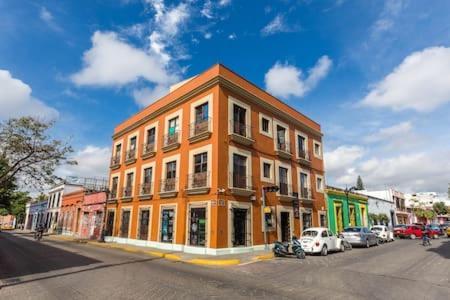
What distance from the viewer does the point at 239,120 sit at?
66.4ft

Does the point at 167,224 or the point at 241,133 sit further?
the point at 167,224

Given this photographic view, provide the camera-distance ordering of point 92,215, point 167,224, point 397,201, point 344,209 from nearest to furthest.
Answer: point 167,224, point 92,215, point 344,209, point 397,201

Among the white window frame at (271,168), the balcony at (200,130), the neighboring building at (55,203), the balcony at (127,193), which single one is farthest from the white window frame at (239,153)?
the neighboring building at (55,203)

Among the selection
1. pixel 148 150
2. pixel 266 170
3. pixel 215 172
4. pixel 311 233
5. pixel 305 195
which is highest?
pixel 148 150

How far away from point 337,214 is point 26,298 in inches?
1141

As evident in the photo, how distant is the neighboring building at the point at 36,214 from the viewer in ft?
178

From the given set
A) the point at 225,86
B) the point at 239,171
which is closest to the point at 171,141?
the point at 225,86

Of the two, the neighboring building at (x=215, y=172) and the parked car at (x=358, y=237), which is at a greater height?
the neighboring building at (x=215, y=172)

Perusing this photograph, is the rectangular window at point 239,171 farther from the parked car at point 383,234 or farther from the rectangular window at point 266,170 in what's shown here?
the parked car at point 383,234

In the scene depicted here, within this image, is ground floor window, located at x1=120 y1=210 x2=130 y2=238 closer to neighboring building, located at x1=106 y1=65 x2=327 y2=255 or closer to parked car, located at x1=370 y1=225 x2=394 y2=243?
neighboring building, located at x1=106 y1=65 x2=327 y2=255

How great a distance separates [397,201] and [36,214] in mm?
75869

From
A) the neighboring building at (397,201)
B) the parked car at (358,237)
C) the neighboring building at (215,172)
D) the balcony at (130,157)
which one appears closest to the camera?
the neighboring building at (215,172)

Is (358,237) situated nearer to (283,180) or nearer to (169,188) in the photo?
(283,180)

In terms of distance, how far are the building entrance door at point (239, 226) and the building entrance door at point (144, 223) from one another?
27.2ft
